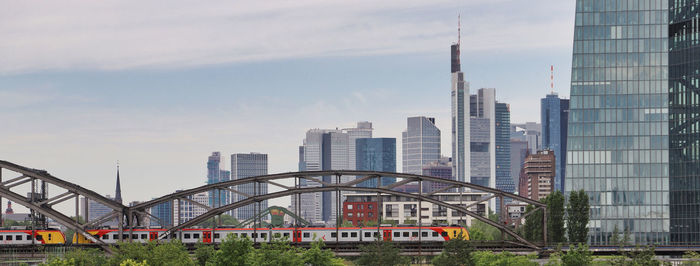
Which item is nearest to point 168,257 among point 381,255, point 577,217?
point 381,255

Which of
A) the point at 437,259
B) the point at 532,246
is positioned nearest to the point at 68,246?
the point at 437,259

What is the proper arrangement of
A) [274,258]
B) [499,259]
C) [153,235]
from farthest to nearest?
[153,235] → [499,259] → [274,258]

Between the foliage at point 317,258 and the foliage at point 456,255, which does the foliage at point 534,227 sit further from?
the foliage at point 317,258

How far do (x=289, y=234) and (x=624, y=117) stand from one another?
248 feet

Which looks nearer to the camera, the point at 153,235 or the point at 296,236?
the point at 296,236

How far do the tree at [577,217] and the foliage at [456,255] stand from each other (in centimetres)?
5015

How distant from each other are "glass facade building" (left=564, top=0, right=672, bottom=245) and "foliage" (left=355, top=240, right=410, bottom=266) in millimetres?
67917

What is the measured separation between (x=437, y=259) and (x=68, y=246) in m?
55.2

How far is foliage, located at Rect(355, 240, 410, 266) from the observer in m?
131

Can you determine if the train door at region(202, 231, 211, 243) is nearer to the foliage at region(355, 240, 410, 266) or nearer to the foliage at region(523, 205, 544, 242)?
the foliage at region(355, 240, 410, 266)

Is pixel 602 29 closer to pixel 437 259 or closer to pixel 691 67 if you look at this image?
pixel 691 67

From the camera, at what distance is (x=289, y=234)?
5994 inches

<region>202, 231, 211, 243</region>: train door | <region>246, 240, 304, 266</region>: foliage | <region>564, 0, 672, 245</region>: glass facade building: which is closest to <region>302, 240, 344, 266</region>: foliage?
<region>246, 240, 304, 266</region>: foliage

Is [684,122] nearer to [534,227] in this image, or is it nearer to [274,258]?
[534,227]
